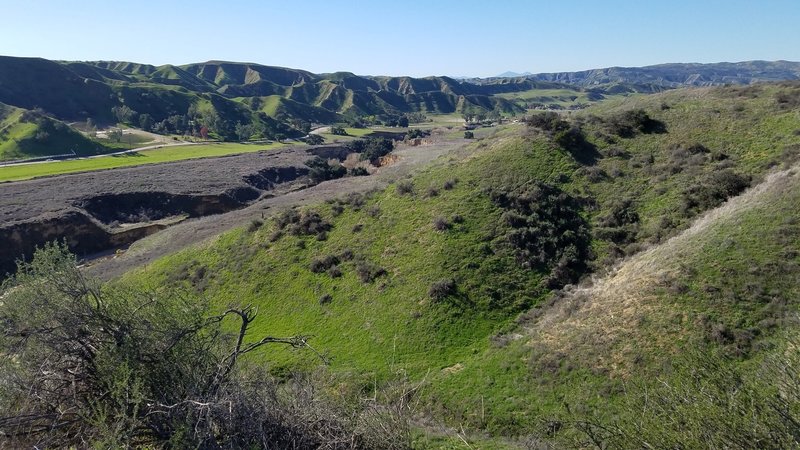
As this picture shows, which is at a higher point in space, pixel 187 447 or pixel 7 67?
pixel 7 67

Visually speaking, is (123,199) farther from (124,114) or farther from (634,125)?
(124,114)

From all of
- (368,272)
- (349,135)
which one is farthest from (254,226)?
(349,135)

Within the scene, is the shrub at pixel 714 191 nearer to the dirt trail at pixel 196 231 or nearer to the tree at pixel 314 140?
the dirt trail at pixel 196 231

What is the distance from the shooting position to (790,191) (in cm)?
2275

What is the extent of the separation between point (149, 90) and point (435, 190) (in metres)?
131

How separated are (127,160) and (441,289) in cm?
7668

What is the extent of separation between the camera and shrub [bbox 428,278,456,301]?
24.8 metres

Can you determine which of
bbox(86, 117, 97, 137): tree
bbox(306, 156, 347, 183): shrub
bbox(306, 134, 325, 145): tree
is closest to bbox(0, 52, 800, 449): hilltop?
bbox(306, 156, 347, 183): shrub

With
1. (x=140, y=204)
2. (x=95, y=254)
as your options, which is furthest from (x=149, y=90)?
(x=95, y=254)

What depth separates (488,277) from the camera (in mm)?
25781

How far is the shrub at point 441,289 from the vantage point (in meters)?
24.8

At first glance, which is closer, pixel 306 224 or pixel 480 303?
pixel 480 303

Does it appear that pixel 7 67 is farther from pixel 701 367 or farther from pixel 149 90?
pixel 701 367

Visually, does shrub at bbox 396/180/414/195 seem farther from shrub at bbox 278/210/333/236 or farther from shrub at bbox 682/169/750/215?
shrub at bbox 682/169/750/215
